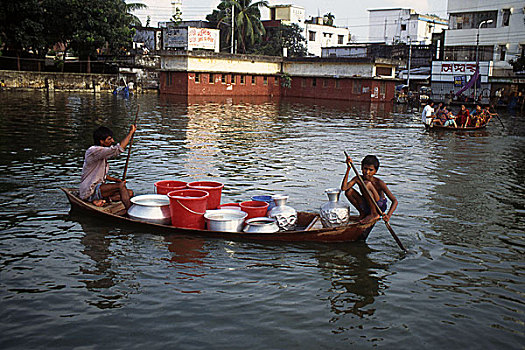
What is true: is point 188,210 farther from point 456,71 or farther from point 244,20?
point 244,20

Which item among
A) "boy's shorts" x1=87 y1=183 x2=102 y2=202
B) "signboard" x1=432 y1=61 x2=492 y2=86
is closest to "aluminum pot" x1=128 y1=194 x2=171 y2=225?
"boy's shorts" x1=87 y1=183 x2=102 y2=202

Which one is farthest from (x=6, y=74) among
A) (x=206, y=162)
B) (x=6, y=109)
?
(x=206, y=162)

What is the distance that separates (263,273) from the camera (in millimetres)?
7086

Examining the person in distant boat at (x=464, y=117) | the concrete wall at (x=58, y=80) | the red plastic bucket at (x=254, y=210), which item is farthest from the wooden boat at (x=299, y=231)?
the concrete wall at (x=58, y=80)

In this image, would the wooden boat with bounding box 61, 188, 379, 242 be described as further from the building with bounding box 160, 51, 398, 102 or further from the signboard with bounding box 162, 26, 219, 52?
the signboard with bounding box 162, 26, 219, 52

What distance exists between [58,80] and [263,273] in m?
41.7

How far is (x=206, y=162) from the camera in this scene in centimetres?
1488

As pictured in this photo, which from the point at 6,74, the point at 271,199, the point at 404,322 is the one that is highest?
the point at 6,74

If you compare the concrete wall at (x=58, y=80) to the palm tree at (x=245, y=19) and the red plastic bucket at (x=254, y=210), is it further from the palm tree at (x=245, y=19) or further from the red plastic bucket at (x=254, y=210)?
the red plastic bucket at (x=254, y=210)

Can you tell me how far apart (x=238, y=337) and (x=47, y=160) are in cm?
1074

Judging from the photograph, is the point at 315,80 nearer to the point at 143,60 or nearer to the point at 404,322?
the point at 143,60

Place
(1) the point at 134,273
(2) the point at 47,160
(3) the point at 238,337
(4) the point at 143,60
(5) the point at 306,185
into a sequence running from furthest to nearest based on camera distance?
(4) the point at 143,60 → (2) the point at 47,160 → (5) the point at 306,185 → (1) the point at 134,273 → (3) the point at 238,337

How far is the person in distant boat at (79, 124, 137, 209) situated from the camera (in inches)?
339

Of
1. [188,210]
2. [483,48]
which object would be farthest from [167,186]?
[483,48]
